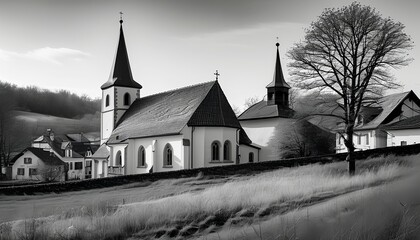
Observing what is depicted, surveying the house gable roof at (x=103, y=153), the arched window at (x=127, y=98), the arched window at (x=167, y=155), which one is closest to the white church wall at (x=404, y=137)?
the arched window at (x=167, y=155)

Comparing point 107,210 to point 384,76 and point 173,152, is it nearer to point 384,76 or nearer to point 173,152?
point 384,76

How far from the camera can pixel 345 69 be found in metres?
20.7

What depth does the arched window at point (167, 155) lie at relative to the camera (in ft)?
114

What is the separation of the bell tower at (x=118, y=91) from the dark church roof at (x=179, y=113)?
3997 mm

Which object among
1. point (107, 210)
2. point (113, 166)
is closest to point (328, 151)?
point (113, 166)

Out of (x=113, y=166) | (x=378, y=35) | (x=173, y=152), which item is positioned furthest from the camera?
(x=113, y=166)

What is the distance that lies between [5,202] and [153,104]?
907 inches

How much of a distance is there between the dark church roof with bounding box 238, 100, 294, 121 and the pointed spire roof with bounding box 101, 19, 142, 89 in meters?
14.5

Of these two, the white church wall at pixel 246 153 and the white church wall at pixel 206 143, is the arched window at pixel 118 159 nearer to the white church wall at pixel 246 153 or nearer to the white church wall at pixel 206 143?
the white church wall at pixel 206 143

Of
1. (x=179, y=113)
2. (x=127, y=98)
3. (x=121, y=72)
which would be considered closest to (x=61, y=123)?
(x=121, y=72)

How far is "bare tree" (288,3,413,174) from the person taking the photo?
19.4 meters

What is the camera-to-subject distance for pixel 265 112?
4816 cm

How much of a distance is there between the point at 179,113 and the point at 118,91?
15.5 m

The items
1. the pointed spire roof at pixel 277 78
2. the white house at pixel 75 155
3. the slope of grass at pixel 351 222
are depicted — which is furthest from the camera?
the white house at pixel 75 155
